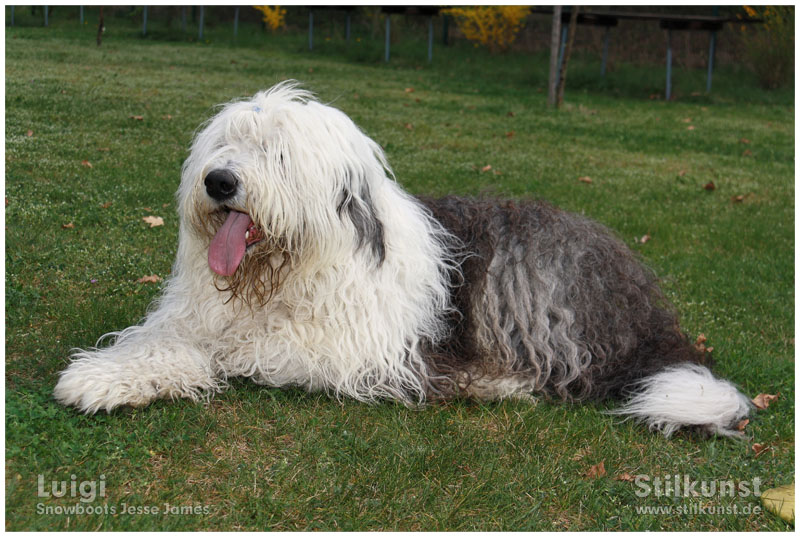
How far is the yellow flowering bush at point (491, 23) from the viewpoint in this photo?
22.0m

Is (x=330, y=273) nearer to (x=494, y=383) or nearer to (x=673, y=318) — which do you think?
(x=494, y=383)

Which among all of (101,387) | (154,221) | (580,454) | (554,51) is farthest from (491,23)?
(101,387)

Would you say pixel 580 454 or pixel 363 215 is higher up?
pixel 363 215

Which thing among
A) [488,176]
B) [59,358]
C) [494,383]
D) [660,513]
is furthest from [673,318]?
[488,176]

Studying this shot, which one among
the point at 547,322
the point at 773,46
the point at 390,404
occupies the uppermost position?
the point at 773,46

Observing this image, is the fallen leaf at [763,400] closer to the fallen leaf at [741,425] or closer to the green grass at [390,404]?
the green grass at [390,404]

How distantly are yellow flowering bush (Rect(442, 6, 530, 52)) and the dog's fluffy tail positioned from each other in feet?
63.4

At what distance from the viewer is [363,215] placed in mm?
3650

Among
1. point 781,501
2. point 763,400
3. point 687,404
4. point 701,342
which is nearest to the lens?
point 781,501

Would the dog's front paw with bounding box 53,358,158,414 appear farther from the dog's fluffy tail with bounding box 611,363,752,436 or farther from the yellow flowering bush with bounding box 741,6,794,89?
the yellow flowering bush with bounding box 741,6,794,89

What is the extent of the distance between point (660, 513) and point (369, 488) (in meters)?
1.16

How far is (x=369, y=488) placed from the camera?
3.06 m

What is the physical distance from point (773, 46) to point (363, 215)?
1767 centimetres

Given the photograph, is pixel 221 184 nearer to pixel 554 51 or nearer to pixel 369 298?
pixel 369 298
